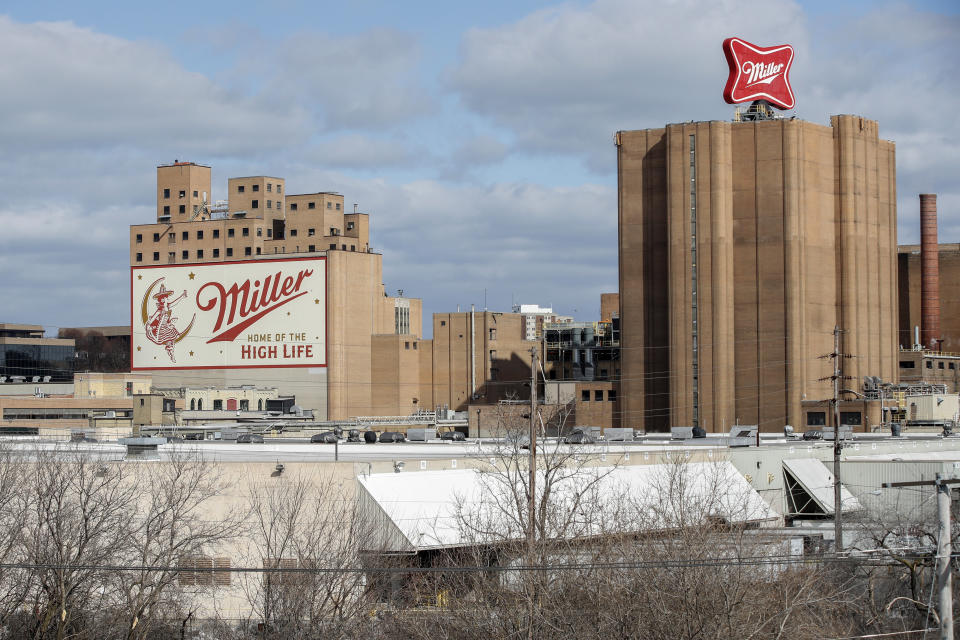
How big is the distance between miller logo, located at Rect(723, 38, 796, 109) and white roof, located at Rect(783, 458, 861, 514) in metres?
60.6

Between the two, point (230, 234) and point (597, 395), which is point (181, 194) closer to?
point (230, 234)

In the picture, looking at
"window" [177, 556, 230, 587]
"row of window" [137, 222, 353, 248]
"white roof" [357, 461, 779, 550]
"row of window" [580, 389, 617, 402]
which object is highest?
"row of window" [137, 222, 353, 248]

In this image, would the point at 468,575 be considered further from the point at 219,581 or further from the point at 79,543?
the point at 79,543

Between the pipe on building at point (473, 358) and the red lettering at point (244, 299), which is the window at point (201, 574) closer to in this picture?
the red lettering at point (244, 299)

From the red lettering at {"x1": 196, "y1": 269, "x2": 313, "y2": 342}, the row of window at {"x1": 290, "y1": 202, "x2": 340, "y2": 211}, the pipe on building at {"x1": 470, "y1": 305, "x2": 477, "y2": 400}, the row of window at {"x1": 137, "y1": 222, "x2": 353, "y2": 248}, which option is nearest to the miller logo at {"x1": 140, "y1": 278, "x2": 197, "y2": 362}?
the red lettering at {"x1": 196, "y1": 269, "x2": 313, "y2": 342}

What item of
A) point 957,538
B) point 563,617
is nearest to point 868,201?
point 957,538

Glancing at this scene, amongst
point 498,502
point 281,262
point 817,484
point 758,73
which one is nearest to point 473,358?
point 281,262

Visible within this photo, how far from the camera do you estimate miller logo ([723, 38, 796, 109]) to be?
12169 cm

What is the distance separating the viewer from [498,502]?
46.1 m

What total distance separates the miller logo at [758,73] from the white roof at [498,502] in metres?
73.7

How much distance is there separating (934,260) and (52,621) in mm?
131522

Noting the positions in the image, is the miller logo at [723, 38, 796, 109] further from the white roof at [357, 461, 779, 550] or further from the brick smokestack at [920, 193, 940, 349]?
the white roof at [357, 461, 779, 550]

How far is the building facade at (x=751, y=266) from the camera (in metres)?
120

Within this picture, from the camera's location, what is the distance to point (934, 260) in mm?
150375
